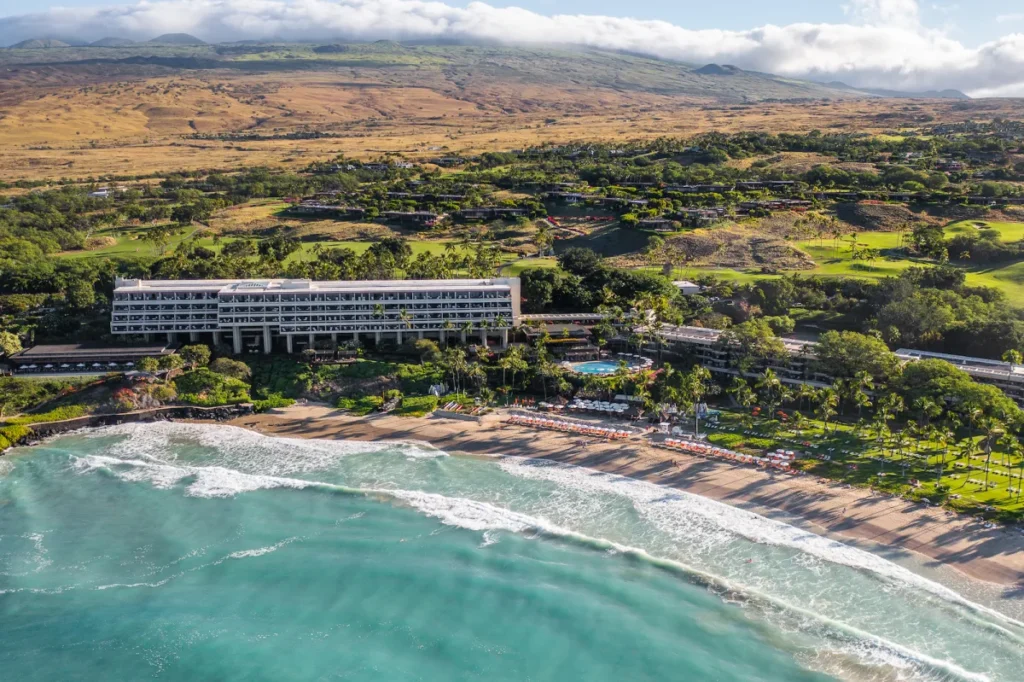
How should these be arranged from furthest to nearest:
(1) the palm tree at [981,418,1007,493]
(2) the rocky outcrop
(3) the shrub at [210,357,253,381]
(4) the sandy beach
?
(3) the shrub at [210,357,253,381] < (2) the rocky outcrop < (1) the palm tree at [981,418,1007,493] < (4) the sandy beach

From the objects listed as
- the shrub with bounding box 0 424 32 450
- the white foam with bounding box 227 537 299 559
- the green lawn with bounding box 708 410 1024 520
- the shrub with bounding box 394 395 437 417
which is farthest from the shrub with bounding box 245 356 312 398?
the green lawn with bounding box 708 410 1024 520

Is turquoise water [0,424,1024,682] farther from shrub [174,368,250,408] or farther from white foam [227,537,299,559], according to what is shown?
shrub [174,368,250,408]

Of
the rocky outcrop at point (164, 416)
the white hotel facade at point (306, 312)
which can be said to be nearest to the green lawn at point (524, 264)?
the white hotel facade at point (306, 312)

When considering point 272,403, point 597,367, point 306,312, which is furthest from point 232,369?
point 597,367

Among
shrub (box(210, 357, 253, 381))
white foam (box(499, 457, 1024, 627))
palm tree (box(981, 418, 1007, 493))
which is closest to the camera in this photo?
white foam (box(499, 457, 1024, 627))

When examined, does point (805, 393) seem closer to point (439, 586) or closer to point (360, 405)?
point (439, 586)

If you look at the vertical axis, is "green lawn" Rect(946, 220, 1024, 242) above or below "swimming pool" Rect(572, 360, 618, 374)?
above
